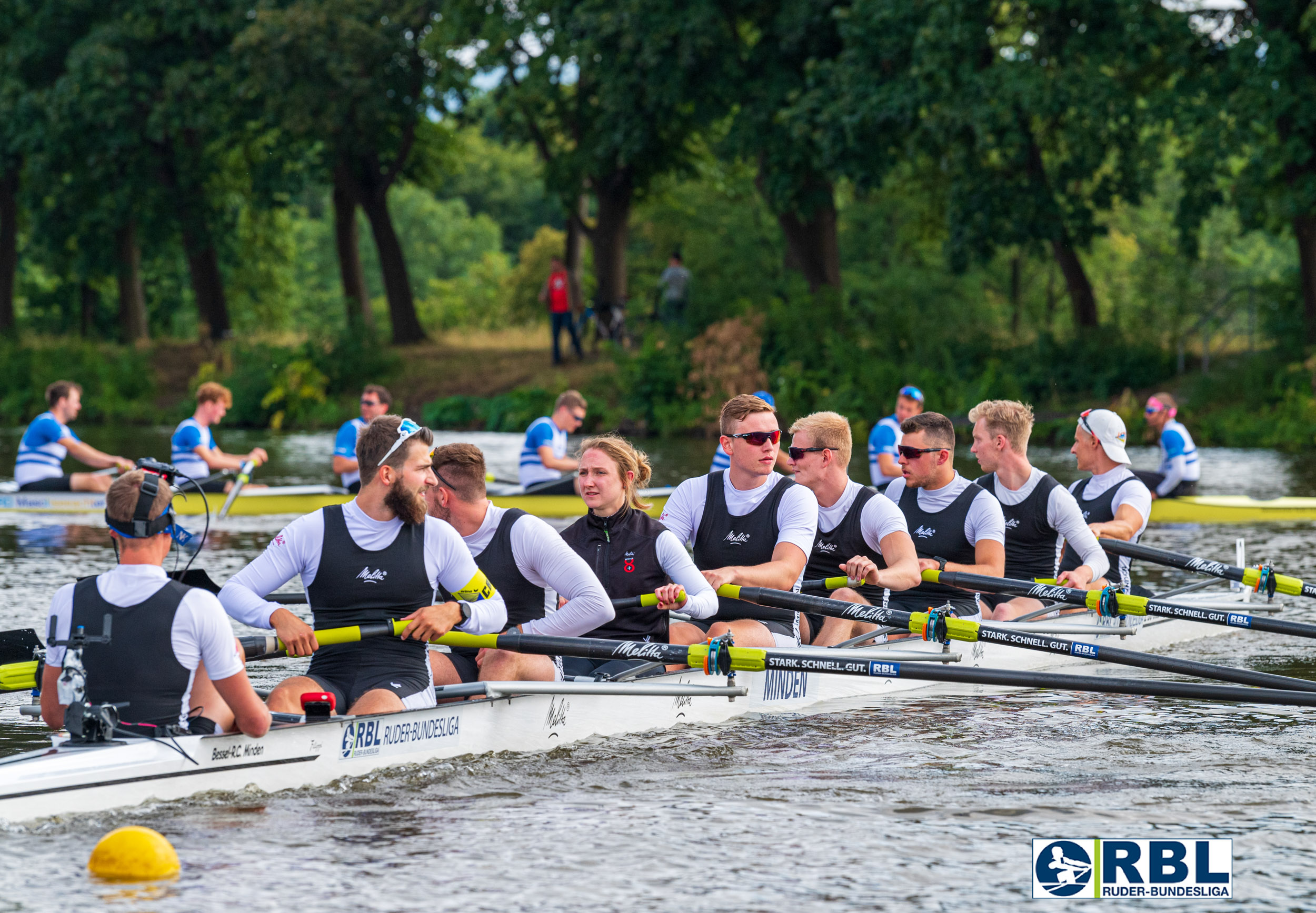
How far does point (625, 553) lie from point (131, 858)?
111 inches

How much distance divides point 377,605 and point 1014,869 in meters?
2.58

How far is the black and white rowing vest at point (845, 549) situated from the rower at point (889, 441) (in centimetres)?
539

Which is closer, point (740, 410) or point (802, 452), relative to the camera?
point (740, 410)

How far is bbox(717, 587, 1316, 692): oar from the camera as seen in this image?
7.07m

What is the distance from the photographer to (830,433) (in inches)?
332

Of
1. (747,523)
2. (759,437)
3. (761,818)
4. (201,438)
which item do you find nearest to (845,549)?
(747,523)

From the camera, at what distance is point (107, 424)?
3594 centimetres

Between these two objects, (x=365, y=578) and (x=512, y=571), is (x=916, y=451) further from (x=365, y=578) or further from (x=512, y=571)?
(x=365, y=578)

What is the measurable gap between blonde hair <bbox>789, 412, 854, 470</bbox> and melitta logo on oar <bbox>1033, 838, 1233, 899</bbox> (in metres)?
2.90

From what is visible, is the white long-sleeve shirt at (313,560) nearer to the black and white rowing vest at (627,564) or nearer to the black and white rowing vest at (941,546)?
the black and white rowing vest at (627,564)

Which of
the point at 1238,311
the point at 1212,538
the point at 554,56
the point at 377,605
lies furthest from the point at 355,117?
the point at 377,605

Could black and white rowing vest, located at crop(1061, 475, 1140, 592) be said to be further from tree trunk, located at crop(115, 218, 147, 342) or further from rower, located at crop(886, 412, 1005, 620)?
tree trunk, located at crop(115, 218, 147, 342)

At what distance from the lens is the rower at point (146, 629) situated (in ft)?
17.2

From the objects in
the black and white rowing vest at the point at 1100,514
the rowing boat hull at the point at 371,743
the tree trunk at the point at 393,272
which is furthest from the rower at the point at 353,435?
the tree trunk at the point at 393,272
